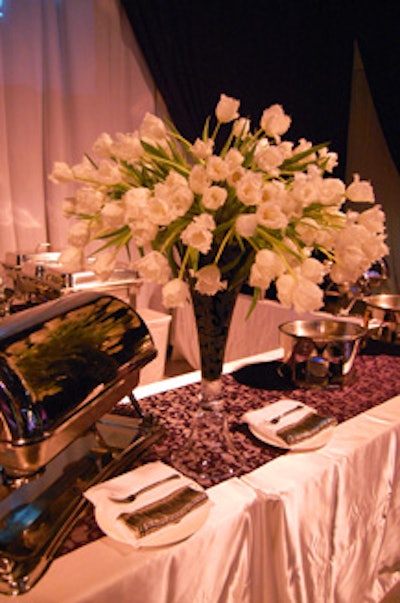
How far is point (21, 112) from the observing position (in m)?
2.63

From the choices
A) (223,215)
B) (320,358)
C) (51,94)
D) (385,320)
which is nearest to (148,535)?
(223,215)

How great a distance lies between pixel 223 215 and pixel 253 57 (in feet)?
10.3

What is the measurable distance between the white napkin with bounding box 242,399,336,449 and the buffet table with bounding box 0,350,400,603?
2 cm

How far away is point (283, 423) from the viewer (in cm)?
98

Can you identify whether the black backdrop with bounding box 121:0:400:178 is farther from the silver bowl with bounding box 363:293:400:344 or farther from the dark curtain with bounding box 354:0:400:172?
the silver bowl with bounding box 363:293:400:344

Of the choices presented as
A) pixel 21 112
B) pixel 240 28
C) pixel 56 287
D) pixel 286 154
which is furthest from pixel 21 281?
pixel 240 28

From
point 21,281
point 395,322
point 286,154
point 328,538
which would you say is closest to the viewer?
point 286,154

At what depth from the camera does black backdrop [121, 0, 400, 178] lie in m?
3.08

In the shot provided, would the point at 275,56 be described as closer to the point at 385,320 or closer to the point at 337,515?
the point at 385,320

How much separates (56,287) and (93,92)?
5.09 ft

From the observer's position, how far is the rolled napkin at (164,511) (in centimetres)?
68

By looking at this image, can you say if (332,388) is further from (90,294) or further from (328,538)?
(90,294)

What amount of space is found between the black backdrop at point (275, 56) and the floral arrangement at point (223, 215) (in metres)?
2.53

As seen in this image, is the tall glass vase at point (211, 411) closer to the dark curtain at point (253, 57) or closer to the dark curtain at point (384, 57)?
the dark curtain at point (253, 57)
